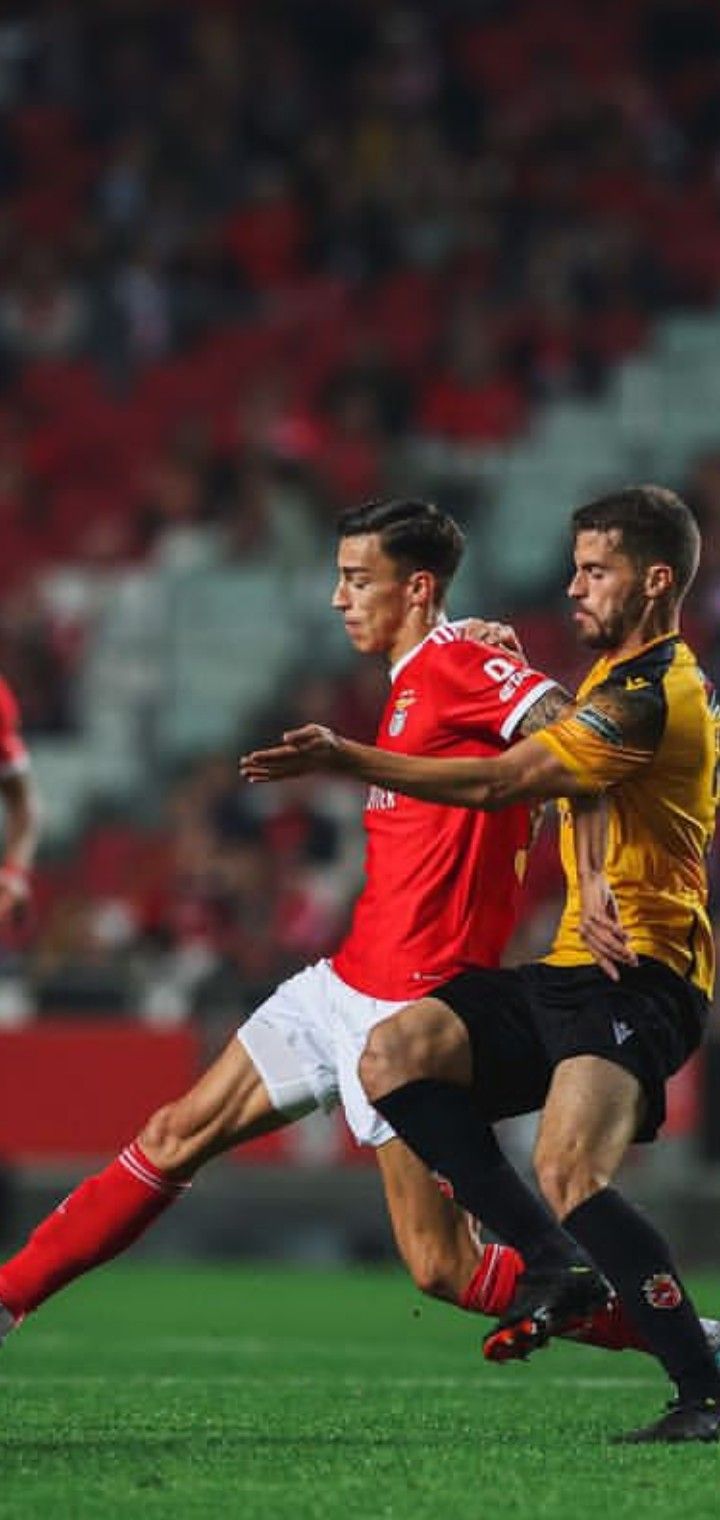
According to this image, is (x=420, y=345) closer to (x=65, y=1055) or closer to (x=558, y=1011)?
(x=65, y=1055)

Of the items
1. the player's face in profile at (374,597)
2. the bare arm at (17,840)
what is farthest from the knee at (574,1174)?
the bare arm at (17,840)

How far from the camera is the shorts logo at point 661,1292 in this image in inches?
231

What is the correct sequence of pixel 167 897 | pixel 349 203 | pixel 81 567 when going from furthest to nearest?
pixel 349 203 < pixel 81 567 < pixel 167 897

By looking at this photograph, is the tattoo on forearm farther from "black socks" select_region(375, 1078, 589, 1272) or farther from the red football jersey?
"black socks" select_region(375, 1078, 589, 1272)

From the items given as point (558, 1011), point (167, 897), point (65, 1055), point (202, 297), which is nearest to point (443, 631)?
point (558, 1011)

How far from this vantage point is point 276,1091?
6.67m

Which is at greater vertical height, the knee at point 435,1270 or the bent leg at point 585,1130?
the bent leg at point 585,1130

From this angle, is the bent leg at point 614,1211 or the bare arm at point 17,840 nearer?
the bent leg at point 614,1211

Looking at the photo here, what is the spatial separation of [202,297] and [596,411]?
9.13 ft

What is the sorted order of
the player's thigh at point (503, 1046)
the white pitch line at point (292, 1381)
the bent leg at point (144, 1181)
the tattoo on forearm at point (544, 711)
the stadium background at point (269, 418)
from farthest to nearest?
the stadium background at point (269, 418)
the white pitch line at point (292, 1381)
the bent leg at point (144, 1181)
the tattoo on forearm at point (544, 711)
the player's thigh at point (503, 1046)

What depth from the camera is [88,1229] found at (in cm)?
671

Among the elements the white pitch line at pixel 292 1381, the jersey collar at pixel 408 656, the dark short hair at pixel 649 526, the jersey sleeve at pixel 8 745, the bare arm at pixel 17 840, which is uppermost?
the dark short hair at pixel 649 526

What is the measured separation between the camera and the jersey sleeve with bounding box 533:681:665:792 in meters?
5.98

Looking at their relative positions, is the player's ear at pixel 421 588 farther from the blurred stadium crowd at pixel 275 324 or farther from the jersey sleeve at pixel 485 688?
the blurred stadium crowd at pixel 275 324
